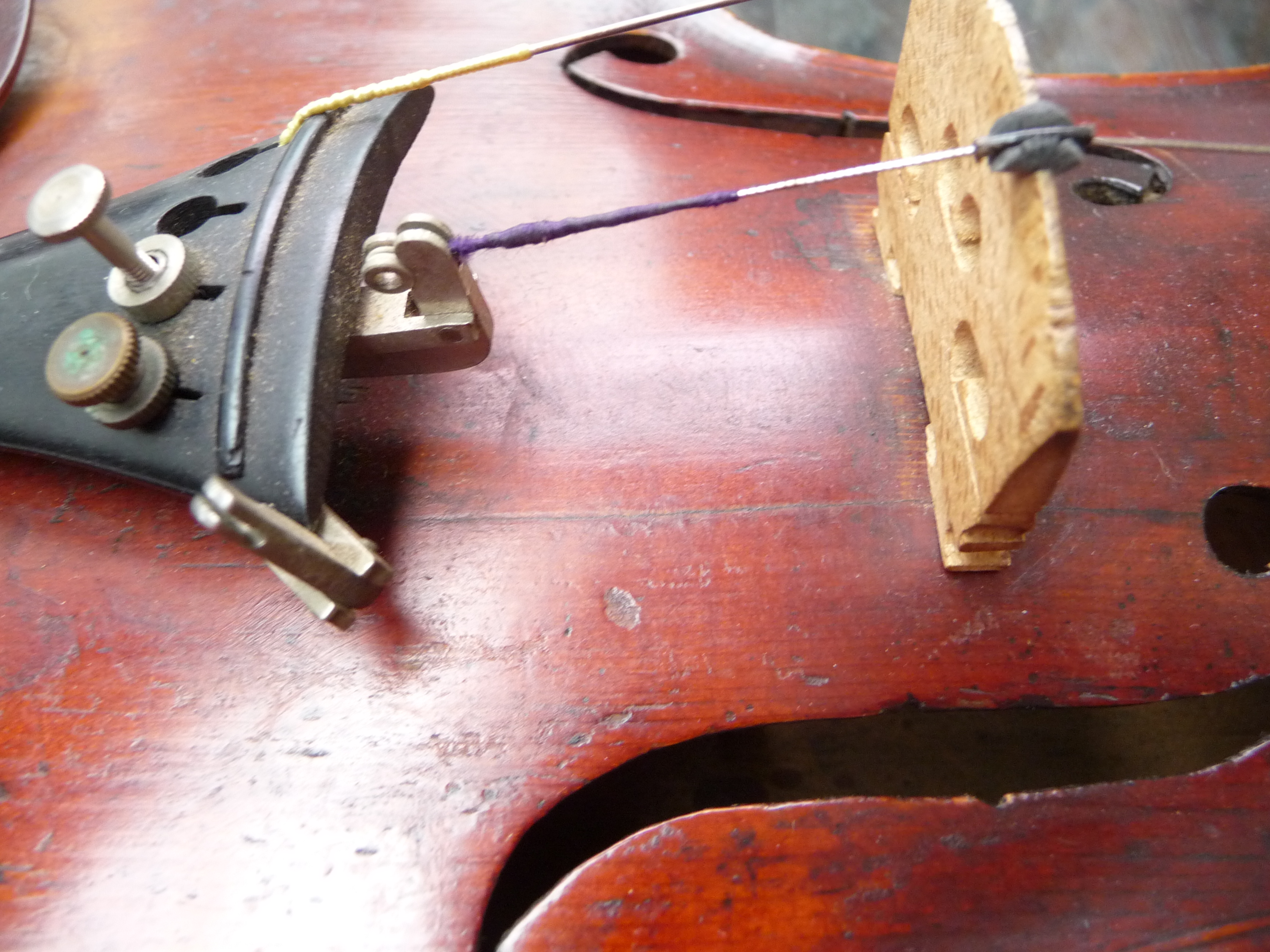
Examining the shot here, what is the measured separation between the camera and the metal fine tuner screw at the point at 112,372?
0.58 meters

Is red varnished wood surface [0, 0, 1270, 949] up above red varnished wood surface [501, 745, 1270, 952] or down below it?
above

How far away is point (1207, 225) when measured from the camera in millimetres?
829

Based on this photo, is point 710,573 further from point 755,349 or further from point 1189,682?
point 1189,682

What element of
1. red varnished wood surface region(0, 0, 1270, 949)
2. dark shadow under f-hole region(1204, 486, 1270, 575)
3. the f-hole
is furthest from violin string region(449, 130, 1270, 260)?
dark shadow under f-hole region(1204, 486, 1270, 575)

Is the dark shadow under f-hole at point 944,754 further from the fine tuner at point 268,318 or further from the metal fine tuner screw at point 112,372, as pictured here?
the metal fine tuner screw at point 112,372

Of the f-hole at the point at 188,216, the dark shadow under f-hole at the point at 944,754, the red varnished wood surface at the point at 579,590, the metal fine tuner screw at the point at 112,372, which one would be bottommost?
the dark shadow under f-hole at the point at 944,754

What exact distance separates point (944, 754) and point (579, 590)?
0.68 m

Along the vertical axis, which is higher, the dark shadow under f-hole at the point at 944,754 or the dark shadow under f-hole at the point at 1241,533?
the dark shadow under f-hole at the point at 1241,533

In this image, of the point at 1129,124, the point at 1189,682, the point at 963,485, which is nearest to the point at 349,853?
the point at 963,485

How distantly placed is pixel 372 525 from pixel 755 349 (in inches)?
14.7

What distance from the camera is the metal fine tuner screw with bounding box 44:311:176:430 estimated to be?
0.58m

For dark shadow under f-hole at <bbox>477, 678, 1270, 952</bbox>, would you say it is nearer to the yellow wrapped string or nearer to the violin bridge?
the violin bridge

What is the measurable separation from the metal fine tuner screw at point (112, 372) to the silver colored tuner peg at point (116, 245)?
0.08 feet

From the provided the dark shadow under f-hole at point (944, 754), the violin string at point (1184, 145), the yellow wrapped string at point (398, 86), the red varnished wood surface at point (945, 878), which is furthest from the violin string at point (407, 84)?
the dark shadow under f-hole at point (944, 754)
